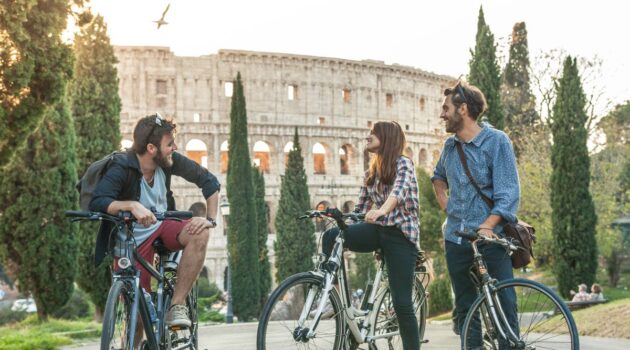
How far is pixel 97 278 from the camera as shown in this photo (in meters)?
21.0

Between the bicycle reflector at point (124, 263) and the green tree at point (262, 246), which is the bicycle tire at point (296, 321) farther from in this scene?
the green tree at point (262, 246)

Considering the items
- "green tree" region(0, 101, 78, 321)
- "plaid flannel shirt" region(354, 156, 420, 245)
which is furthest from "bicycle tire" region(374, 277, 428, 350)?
"green tree" region(0, 101, 78, 321)

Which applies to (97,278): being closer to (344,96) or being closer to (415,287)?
(415,287)

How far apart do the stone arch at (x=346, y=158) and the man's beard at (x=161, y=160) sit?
5312cm

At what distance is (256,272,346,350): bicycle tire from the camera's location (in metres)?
4.68

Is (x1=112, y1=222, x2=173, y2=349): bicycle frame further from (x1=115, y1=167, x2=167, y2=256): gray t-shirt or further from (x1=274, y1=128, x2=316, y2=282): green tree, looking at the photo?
(x1=274, y1=128, x2=316, y2=282): green tree

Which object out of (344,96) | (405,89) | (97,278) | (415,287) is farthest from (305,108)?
(415,287)

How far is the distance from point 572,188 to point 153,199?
70.1ft

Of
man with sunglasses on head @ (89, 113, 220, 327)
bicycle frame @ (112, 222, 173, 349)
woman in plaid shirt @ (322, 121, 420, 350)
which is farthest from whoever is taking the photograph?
woman in plaid shirt @ (322, 121, 420, 350)

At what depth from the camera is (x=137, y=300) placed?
424 cm

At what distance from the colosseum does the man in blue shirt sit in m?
45.8

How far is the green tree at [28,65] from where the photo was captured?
11.4 meters

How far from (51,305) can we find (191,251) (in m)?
15.7

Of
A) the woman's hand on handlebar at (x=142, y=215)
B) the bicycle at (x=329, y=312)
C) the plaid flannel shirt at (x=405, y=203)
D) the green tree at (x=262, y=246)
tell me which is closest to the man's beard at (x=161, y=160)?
the woman's hand on handlebar at (x=142, y=215)
